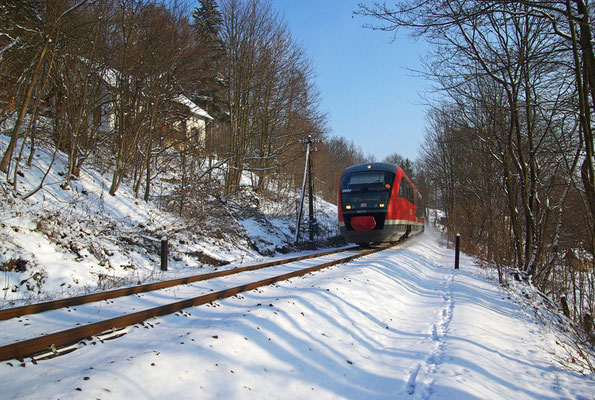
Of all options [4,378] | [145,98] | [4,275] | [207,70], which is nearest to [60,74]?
[145,98]

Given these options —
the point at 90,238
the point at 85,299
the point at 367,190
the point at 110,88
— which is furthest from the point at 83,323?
the point at 367,190

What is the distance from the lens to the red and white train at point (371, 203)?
1395 centimetres

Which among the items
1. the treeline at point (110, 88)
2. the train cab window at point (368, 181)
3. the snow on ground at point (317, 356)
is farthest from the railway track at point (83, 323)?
the train cab window at point (368, 181)

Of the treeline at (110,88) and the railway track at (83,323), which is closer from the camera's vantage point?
the railway track at (83,323)

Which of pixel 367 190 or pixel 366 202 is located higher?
pixel 367 190

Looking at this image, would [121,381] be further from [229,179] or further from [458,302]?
[229,179]

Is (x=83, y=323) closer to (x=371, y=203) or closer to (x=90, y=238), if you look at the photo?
(x=90, y=238)

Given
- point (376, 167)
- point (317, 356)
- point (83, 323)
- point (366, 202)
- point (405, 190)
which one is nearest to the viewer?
point (317, 356)

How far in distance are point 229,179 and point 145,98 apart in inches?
303

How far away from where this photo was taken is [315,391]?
10.6 ft

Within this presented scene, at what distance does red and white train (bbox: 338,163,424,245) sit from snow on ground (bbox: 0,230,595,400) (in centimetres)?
735

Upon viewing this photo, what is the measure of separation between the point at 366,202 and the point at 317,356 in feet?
35.3

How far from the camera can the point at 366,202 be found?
14172mm

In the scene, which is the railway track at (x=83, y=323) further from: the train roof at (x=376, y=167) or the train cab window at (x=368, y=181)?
the train roof at (x=376, y=167)
